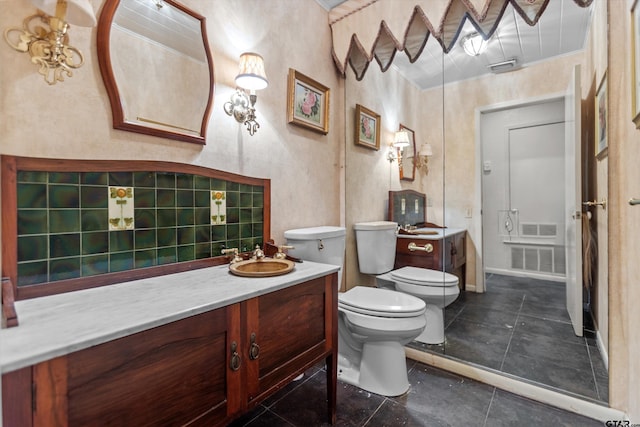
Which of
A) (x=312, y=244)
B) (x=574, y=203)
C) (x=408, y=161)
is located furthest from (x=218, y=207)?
(x=574, y=203)

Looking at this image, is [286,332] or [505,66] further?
[505,66]

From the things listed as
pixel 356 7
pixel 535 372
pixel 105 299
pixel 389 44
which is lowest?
pixel 535 372

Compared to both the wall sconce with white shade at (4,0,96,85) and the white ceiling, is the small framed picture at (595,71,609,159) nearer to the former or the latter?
the white ceiling

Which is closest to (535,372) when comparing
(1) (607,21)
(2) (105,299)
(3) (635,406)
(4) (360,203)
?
(3) (635,406)

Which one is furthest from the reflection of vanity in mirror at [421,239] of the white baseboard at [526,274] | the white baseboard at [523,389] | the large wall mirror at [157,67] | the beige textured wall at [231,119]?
the large wall mirror at [157,67]

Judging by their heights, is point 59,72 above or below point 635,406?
above

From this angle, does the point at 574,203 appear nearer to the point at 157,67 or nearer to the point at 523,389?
the point at 523,389

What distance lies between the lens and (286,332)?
3.73ft

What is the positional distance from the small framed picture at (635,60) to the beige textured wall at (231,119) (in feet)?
5.14

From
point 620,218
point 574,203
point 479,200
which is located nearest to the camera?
point 620,218

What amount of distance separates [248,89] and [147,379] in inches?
53.4

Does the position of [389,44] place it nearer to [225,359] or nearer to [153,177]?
[153,177]

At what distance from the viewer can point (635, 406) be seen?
3.90ft

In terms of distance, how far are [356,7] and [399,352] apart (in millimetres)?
2283
